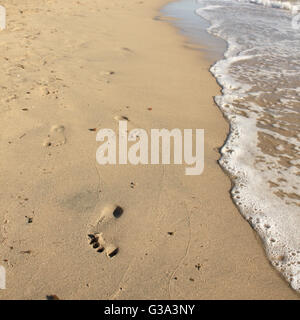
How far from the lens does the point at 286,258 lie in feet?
7.38

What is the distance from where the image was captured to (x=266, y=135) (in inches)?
145

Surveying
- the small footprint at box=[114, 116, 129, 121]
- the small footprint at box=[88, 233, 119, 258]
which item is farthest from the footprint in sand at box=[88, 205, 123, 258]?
the small footprint at box=[114, 116, 129, 121]

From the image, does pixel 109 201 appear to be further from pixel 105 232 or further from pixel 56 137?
pixel 56 137

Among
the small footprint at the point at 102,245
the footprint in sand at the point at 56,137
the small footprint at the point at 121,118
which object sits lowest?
the small footprint at the point at 102,245

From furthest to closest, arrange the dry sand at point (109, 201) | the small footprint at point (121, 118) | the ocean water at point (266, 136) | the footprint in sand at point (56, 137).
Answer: the small footprint at point (121, 118) < the footprint in sand at point (56, 137) < the ocean water at point (266, 136) < the dry sand at point (109, 201)

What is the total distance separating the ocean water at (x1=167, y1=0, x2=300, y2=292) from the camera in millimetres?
2479

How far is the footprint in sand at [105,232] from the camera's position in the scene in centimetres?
214

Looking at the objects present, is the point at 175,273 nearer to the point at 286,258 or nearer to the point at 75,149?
the point at 286,258

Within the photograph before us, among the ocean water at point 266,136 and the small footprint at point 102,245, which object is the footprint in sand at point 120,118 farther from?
the small footprint at point 102,245

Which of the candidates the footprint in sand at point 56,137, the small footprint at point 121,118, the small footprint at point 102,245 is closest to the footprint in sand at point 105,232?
the small footprint at point 102,245

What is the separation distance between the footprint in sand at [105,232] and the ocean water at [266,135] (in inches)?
43.2

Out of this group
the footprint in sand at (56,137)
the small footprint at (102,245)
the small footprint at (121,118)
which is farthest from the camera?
the small footprint at (121,118)

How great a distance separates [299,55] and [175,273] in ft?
22.6

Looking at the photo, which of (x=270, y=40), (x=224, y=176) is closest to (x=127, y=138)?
(x=224, y=176)
